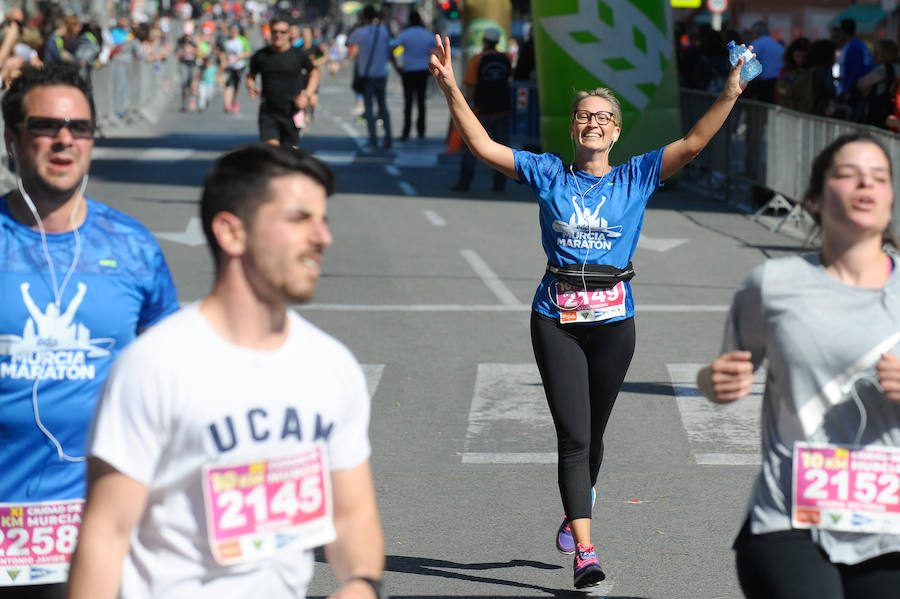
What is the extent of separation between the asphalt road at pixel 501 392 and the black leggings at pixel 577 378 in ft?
1.31

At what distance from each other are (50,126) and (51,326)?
0.50 metres

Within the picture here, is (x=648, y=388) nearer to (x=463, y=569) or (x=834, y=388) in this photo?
(x=463, y=569)

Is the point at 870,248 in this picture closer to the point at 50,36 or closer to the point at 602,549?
the point at 602,549

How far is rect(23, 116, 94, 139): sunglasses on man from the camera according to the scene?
3922 millimetres

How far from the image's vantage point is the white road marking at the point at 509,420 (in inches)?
312

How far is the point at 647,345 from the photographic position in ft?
35.8

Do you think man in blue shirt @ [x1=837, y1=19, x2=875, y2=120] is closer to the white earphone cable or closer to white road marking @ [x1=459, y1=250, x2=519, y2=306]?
white road marking @ [x1=459, y1=250, x2=519, y2=306]

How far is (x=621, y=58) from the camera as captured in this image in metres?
20.6

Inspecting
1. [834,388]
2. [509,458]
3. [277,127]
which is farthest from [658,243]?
[834,388]

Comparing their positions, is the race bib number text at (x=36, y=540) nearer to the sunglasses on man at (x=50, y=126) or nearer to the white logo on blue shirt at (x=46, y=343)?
the white logo on blue shirt at (x=46, y=343)

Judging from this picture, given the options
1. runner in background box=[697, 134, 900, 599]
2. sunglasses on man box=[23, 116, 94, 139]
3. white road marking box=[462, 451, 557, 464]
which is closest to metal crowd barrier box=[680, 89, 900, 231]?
white road marking box=[462, 451, 557, 464]

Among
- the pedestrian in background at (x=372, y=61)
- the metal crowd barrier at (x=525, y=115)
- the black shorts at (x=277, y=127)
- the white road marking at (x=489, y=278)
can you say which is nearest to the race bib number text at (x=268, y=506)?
the white road marking at (x=489, y=278)

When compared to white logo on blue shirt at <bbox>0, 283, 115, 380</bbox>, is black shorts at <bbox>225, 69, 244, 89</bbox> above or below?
below

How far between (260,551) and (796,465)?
1317 mm
